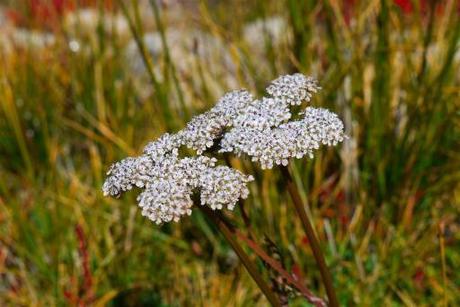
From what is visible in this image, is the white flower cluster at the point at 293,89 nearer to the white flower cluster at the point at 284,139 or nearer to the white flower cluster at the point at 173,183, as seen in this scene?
the white flower cluster at the point at 284,139

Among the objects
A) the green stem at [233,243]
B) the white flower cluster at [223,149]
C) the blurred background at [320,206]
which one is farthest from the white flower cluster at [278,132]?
the blurred background at [320,206]

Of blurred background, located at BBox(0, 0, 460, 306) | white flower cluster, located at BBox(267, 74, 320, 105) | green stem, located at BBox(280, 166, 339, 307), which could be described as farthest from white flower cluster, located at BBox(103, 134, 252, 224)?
blurred background, located at BBox(0, 0, 460, 306)

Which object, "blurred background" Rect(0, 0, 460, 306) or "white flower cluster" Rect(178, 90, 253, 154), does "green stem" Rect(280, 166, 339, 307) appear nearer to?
"white flower cluster" Rect(178, 90, 253, 154)

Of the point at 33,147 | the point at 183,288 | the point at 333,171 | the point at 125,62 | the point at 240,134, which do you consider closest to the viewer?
the point at 240,134

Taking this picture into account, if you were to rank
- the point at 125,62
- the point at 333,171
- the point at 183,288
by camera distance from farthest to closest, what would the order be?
1. the point at 125,62
2. the point at 333,171
3. the point at 183,288

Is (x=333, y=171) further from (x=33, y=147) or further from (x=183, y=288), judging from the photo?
(x=33, y=147)

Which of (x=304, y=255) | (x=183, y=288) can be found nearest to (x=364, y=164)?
(x=304, y=255)

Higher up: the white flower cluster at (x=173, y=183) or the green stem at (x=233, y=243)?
the white flower cluster at (x=173, y=183)
